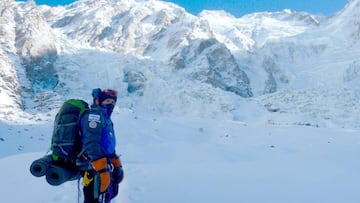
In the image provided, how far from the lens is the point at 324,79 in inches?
4564

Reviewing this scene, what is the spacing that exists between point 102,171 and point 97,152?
0.23m

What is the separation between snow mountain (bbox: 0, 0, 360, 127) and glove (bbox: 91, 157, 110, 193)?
27.8m

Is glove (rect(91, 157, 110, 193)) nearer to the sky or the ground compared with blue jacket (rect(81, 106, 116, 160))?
nearer to the ground

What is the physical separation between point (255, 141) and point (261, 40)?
157536mm

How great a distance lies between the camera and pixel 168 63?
341 feet

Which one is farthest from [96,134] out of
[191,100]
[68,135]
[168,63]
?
[168,63]

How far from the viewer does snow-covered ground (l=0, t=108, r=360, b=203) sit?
26.3 ft

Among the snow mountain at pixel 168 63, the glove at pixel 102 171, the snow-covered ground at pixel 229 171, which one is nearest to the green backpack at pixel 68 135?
the glove at pixel 102 171

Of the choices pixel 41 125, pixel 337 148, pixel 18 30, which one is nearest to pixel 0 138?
pixel 41 125

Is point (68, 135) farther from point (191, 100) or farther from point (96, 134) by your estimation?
point (191, 100)

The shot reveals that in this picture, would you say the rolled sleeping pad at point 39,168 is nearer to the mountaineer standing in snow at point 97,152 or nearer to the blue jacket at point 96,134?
the mountaineer standing in snow at point 97,152

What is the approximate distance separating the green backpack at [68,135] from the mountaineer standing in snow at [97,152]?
0.11 metres

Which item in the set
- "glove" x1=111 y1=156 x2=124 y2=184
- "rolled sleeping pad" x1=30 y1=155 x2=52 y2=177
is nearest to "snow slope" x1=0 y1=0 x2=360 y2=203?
"glove" x1=111 y1=156 x2=124 y2=184

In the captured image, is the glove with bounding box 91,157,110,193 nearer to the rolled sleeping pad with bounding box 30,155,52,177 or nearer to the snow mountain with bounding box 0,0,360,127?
the rolled sleeping pad with bounding box 30,155,52,177
